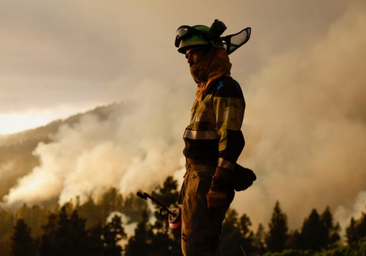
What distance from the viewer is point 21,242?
57781 mm

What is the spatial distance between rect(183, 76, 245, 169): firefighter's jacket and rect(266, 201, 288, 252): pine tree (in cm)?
6110

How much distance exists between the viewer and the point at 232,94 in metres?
5.53

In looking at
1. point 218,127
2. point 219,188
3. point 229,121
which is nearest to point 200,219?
point 219,188

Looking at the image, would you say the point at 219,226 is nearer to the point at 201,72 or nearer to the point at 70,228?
the point at 201,72

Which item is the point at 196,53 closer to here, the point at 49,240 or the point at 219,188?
the point at 219,188

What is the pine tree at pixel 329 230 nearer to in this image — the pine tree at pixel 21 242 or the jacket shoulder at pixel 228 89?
the pine tree at pixel 21 242

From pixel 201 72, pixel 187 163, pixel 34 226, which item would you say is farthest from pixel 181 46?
pixel 34 226

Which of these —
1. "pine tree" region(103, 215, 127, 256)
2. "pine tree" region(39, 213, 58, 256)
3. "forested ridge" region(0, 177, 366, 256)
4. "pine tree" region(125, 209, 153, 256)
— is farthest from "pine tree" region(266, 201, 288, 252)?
"pine tree" region(39, 213, 58, 256)

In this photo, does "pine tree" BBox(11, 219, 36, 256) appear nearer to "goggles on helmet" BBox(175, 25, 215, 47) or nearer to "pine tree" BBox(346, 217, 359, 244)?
"pine tree" BBox(346, 217, 359, 244)

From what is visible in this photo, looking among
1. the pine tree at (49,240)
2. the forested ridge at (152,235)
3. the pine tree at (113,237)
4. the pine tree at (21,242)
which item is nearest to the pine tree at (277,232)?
the forested ridge at (152,235)

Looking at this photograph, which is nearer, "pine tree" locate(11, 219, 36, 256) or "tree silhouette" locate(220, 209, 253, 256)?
"pine tree" locate(11, 219, 36, 256)

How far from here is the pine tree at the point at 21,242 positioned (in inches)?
2233

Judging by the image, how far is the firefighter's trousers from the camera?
18.3 feet

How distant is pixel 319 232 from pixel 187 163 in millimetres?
68014
